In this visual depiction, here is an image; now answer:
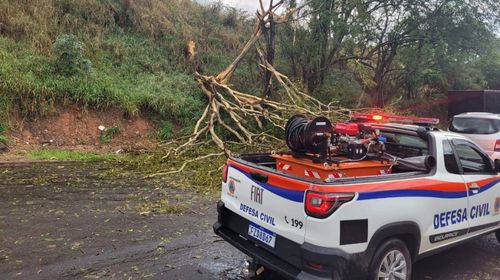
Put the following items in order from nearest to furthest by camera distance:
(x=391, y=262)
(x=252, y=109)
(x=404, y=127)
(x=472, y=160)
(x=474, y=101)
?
1. (x=391, y=262)
2. (x=404, y=127)
3. (x=472, y=160)
4. (x=252, y=109)
5. (x=474, y=101)

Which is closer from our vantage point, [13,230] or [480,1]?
[13,230]

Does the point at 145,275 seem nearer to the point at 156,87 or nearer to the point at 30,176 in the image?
the point at 30,176

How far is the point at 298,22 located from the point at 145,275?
12.7 meters

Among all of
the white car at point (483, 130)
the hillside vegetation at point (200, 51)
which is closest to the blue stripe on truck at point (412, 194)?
the white car at point (483, 130)

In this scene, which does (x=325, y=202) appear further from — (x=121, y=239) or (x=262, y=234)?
(x=121, y=239)

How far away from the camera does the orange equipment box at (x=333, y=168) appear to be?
12.3 ft

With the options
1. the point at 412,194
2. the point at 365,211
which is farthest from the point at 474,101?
the point at 365,211

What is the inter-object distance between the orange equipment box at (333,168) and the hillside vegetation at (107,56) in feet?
27.7

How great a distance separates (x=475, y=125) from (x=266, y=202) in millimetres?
7564

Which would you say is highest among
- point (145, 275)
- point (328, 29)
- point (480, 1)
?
point (480, 1)

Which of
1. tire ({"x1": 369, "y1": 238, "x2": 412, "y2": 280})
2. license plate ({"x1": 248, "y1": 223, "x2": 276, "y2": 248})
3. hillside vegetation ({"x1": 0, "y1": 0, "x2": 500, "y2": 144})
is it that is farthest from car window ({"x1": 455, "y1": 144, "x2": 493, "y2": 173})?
hillside vegetation ({"x1": 0, "y1": 0, "x2": 500, "y2": 144})

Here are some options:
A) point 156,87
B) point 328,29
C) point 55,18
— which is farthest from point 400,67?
point 55,18

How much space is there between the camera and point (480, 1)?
15641 mm

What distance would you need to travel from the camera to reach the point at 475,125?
365 inches
